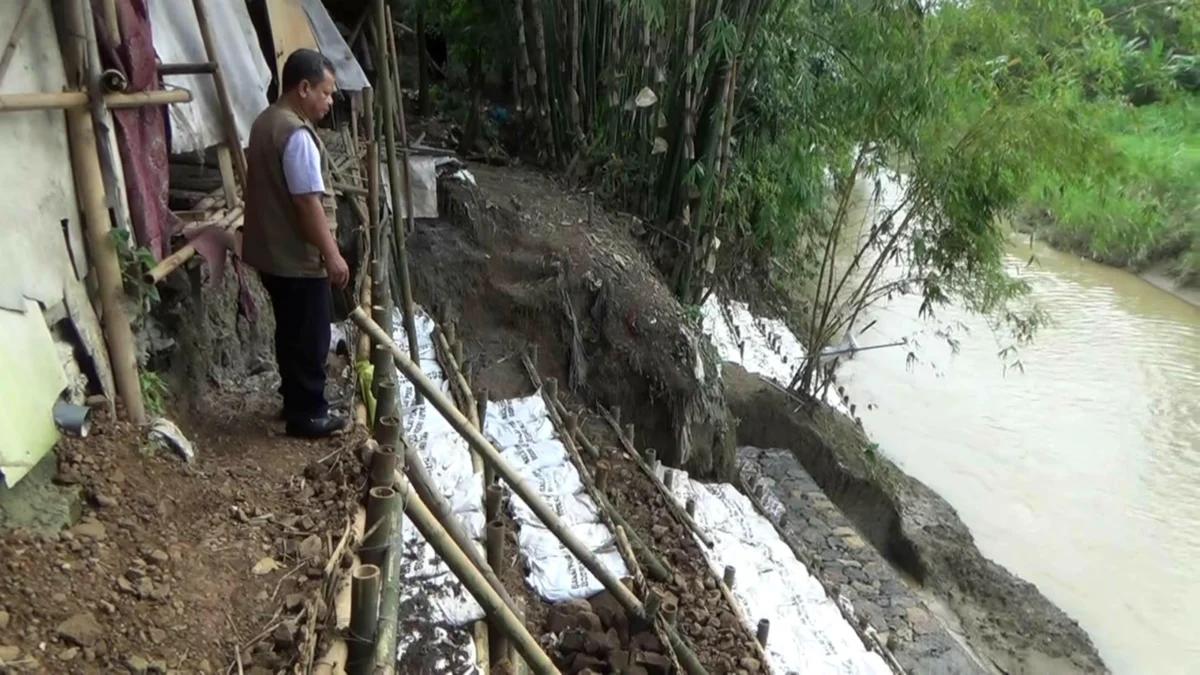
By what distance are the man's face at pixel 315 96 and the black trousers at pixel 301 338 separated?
0.56 meters

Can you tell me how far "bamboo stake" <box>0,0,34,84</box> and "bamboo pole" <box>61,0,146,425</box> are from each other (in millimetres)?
166

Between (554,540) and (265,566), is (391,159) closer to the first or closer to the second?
(554,540)

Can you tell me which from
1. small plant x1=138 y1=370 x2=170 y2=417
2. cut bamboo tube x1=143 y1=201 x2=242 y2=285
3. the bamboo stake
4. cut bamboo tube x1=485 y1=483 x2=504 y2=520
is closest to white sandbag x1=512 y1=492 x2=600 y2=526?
cut bamboo tube x1=485 y1=483 x2=504 y2=520

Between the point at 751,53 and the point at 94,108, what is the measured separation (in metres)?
4.37

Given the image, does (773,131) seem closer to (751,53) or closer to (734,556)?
(751,53)

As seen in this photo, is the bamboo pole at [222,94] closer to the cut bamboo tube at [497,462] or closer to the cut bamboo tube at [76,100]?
the cut bamboo tube at [76,100]

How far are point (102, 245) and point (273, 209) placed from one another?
0.52 m

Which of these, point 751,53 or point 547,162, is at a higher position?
point 751,53

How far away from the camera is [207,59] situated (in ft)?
10.5

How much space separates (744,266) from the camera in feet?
25.4

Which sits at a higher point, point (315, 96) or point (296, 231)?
point (315, 96)

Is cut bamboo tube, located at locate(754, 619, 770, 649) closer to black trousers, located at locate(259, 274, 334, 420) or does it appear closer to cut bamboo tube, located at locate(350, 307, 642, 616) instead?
cut bamboo tube, located at locate(350, 307, 642, 616)

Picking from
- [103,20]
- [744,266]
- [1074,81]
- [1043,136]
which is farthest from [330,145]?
[1074,81]

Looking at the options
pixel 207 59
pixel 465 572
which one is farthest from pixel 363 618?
pixel 207 59
